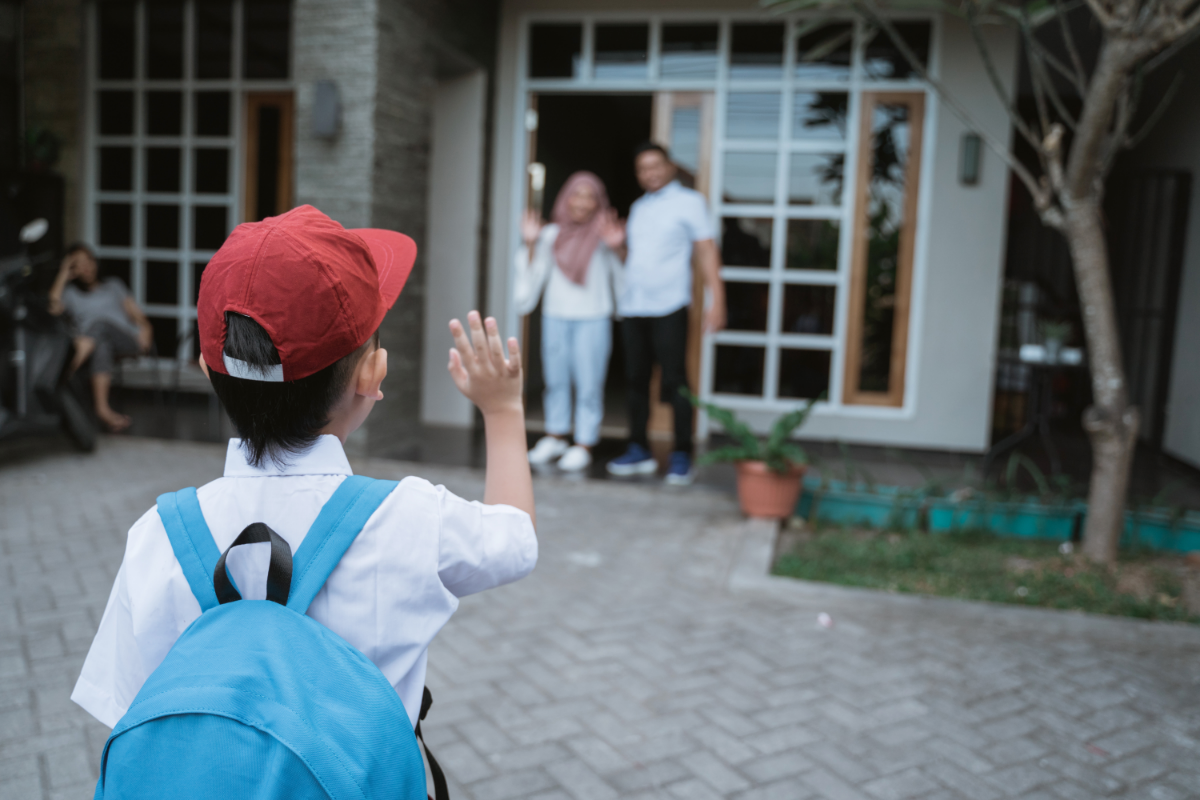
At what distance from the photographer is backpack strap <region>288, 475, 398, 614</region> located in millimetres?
1041

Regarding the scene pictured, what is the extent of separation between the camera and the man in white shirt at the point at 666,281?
5691 millimetres

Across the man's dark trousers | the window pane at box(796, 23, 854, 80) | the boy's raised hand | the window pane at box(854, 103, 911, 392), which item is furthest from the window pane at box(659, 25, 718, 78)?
the boy's raised hand

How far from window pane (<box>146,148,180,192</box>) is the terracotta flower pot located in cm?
634

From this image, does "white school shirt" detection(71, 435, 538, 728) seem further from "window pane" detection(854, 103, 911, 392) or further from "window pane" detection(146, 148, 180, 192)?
"window pane" detection(146, 148, 180, 192)

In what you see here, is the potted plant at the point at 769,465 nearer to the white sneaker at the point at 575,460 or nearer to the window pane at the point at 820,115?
the white sneaker at the point at 575,460

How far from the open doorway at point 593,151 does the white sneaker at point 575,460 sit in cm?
142

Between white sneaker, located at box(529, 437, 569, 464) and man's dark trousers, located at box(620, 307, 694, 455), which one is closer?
man's dark trousers, located at box(620, 307, 694, 455)

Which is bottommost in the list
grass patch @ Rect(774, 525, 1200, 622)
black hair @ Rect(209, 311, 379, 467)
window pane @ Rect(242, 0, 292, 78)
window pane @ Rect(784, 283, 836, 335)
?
grass patch @ Rect(774, 525, 1200, 622)

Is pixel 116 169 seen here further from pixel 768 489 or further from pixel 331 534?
pixel 331 534

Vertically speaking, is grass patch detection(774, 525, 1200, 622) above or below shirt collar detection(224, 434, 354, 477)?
below

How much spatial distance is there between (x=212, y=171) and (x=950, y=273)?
6.42m

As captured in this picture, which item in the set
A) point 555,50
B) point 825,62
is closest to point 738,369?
point 825,62

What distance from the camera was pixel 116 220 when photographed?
8.57 meters

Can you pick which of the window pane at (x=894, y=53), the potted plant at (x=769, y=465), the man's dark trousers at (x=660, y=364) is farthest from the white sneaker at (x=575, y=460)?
the window pane at (x=894, y=53)
